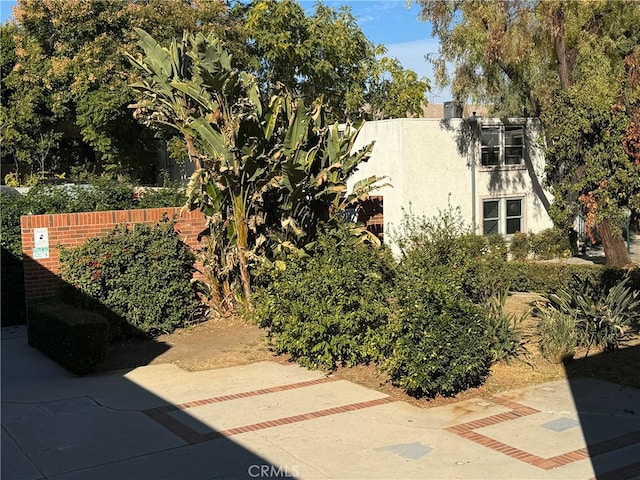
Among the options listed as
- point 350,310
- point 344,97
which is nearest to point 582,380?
point 350,310

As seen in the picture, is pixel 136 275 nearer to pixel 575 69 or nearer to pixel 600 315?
pixel 600 315

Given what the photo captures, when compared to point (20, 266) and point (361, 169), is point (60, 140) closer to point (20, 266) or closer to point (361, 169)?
point (361, 169)

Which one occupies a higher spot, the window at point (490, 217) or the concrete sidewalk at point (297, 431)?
the window at point (490, 217)

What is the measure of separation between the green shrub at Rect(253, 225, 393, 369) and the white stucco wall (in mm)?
11197

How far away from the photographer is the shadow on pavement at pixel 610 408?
645 cm

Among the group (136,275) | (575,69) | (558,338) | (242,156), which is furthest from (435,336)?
(575,69)

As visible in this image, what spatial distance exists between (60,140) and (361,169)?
52.6 feet

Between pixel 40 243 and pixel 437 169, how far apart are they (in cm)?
1325

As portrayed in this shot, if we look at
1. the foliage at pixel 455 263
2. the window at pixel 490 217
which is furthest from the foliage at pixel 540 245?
the foliage at pixel 455 263

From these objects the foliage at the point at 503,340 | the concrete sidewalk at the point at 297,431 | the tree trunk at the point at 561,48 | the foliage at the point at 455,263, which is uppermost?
the tree trunk at the point at 561,48

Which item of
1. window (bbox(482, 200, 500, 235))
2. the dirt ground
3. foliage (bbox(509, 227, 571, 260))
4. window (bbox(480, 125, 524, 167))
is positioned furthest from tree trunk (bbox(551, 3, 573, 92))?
the dirt ground

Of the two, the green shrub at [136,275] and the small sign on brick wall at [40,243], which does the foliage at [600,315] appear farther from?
the small sign on brick wall at [40,243]

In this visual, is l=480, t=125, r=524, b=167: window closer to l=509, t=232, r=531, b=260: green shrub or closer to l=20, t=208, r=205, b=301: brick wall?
l=509, t=232, r=531, b=260: green shrub

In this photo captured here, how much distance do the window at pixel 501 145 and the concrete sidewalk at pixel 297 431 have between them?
15.1 metres
